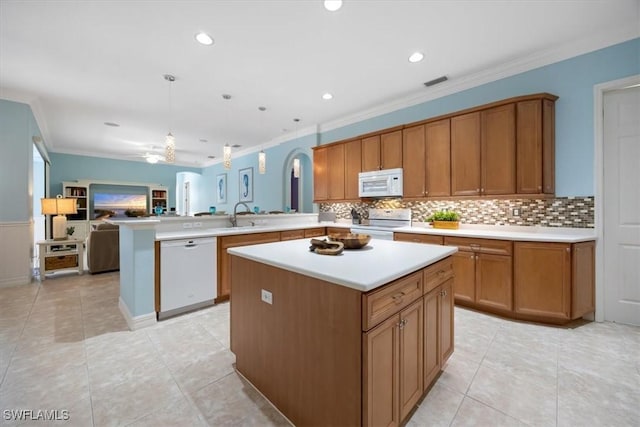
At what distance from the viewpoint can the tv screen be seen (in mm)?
8109

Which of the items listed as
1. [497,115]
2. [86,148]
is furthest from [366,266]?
[86,148]

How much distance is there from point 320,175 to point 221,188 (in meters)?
5.10

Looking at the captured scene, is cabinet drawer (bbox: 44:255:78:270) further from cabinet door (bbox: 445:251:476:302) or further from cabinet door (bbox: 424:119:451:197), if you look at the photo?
cabinet door (bbox: 445:251:476:302)

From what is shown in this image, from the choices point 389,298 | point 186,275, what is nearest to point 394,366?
point 389,298

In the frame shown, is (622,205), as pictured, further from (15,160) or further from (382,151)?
(15,160)

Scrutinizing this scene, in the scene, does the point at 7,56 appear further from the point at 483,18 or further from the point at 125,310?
the point at 483,18

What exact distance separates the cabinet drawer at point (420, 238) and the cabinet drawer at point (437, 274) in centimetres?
140

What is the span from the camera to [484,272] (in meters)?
2.87

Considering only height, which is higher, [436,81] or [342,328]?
[436,81]

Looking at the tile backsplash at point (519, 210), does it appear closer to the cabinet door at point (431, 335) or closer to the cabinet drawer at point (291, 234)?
the cabinet drawer at point (291, 234)

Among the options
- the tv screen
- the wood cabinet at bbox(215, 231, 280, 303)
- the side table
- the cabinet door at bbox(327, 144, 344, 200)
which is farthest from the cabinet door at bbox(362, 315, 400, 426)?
the tv screen

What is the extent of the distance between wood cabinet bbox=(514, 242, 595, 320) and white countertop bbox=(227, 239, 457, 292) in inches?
55.0

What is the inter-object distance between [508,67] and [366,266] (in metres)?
3.47

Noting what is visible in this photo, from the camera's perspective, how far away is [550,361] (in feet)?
6.51
